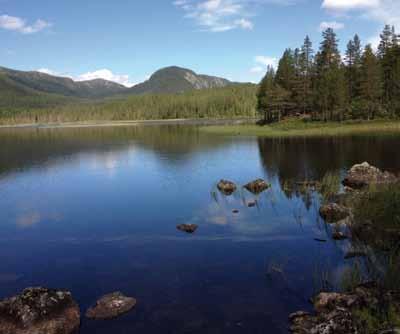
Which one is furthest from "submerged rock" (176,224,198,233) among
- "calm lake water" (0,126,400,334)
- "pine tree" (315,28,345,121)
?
"pine tree" (315,28,345,121)

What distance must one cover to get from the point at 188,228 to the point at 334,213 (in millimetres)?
8958

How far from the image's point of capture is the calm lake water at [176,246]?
43.3 feet

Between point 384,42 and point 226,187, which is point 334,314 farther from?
point 384,42

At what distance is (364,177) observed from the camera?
3028 centimetres

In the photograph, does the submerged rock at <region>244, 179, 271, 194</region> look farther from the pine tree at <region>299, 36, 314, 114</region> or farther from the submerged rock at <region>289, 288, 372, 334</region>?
the pine tree at <region>299, 36, 314, 114</region>

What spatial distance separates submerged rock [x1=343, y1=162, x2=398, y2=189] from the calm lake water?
4.01 m

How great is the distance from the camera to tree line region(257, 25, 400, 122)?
8475 cm

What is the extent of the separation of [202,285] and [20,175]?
37478 mm

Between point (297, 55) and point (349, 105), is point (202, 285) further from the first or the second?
point (297, 55)


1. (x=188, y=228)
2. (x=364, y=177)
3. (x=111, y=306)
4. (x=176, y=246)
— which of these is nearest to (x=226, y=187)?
(x=188, y=228)

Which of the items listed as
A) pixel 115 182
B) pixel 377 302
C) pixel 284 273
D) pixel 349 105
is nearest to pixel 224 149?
pixel 115 182

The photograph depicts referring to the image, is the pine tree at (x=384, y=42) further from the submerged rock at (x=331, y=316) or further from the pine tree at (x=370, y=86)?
the submerged rock at (x=331, y=316)

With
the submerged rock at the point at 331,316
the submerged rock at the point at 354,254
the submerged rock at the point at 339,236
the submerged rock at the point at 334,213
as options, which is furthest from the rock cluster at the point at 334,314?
the submerged rock at the point at 334,213

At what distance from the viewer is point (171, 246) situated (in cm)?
1961
